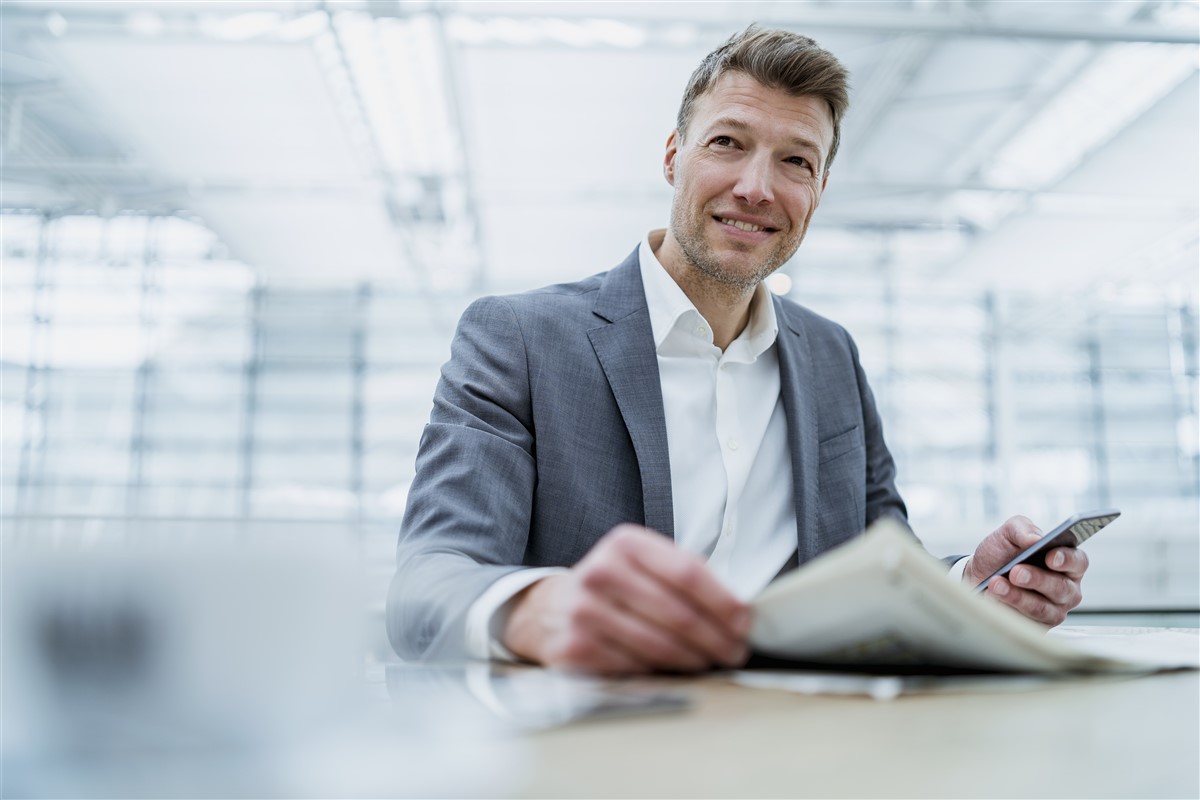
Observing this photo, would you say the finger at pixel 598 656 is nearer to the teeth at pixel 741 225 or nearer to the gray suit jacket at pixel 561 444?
the gray suit jacket at pixel 561 444

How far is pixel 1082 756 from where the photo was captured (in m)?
0.40

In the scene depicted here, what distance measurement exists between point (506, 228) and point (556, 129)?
8.03 feet

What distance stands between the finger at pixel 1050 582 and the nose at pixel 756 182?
679mm

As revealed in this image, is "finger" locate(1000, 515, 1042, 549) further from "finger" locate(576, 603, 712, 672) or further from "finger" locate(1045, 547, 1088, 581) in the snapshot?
"finger" locate(576, 603, 712, 672)

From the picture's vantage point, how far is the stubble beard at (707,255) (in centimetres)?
144

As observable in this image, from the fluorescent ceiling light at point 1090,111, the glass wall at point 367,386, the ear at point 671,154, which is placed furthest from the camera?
the glass wall at point 367,386

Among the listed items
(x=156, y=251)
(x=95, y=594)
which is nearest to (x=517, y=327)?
(x=95, y=594)

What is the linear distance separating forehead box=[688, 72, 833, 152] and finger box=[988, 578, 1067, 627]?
29.0 inches

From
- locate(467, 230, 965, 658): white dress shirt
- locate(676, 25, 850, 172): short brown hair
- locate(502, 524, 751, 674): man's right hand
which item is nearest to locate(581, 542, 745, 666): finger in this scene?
locate(502, 524, 751, 674): man's right hand

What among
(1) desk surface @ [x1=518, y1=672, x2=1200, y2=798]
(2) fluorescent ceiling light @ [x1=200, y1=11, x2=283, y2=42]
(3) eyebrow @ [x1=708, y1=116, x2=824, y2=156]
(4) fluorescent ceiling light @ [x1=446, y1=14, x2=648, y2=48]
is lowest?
(1) desk surface @ [x1=518, y1=672, x2=1200, y2=798]

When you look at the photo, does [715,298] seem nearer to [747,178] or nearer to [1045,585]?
[747,178]

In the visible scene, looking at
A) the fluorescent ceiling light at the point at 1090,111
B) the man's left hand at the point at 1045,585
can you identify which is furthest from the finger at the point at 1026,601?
the fluorescent ceiling light at the point at 1090,111

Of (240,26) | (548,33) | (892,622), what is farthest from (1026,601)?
(240,26)

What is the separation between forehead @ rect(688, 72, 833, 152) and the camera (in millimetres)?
1401
